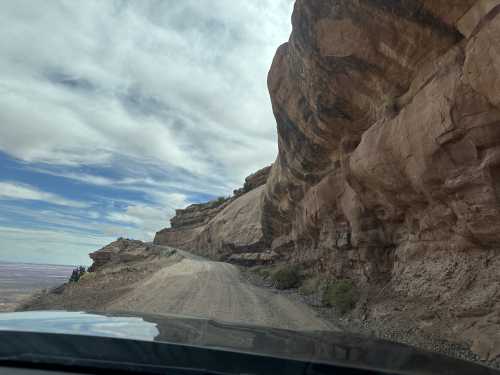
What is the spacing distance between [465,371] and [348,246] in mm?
13300

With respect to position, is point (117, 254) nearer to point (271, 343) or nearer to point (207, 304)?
point (207, 304)

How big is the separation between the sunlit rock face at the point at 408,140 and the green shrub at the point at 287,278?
9.76 ft

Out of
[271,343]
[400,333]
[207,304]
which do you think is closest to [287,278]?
[207,304]

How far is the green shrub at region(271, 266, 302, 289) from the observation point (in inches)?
780

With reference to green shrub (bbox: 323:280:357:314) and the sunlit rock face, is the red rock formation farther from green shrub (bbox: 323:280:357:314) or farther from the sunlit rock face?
green shrub (bbox: 323:280:357:314)

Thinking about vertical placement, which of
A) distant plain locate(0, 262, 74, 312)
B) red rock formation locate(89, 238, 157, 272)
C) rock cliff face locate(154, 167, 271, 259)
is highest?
rock cliff face locate(154, 167, 271, 259)

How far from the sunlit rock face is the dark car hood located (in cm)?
472

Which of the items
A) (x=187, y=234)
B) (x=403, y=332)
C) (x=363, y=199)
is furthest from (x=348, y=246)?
(x=187, y=234)

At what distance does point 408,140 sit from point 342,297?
5587 mm

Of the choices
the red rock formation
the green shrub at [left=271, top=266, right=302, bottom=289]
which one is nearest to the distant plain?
the red rock formation

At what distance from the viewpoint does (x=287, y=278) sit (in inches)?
789

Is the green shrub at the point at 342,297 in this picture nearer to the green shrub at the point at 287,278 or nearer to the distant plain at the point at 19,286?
the green shrub at the point at 287,278

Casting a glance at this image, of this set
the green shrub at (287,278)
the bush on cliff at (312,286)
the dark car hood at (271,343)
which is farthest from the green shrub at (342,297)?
the dark car hood at (271,343)

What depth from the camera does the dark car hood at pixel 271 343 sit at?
2.38 meters
